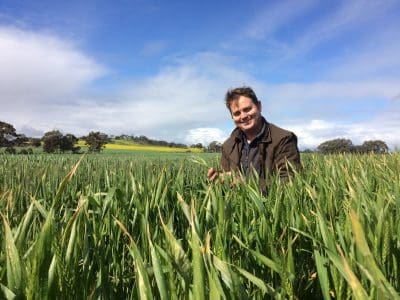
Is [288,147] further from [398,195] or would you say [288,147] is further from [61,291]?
[61,291]

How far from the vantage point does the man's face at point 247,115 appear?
3625 mm

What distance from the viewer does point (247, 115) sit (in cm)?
364

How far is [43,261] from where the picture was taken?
83 centimetres

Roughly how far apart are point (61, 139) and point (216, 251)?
30433 millimetres

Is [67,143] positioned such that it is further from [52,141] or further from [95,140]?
[95,140]

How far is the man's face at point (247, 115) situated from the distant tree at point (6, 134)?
3130 centimetres

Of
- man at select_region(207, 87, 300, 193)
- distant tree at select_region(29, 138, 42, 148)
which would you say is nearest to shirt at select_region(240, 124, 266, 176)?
man at select_region(207, 87, 300, 193)

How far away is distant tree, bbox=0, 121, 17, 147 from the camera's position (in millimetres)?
31078

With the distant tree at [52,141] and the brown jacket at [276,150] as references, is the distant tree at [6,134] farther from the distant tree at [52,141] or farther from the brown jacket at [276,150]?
the brown jacket at [276,150]

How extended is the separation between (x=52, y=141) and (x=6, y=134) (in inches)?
210

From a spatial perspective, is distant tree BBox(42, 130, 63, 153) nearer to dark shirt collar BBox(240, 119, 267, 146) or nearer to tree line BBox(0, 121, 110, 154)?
tree line BBox(0, 121, 110, 154)

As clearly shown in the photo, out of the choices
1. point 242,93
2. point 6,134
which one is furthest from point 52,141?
point 242,93

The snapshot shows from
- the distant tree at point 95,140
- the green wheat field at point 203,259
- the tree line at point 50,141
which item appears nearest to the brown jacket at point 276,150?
the green wheat field at point 203,259

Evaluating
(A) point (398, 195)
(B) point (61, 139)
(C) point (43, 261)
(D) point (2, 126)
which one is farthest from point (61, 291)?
(D) point (2, 126)
